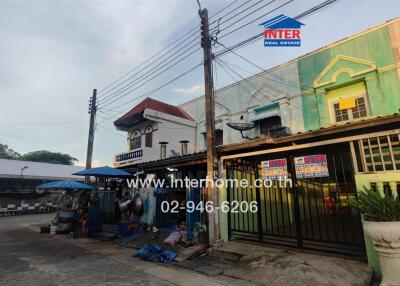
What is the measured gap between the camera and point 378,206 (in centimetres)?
428

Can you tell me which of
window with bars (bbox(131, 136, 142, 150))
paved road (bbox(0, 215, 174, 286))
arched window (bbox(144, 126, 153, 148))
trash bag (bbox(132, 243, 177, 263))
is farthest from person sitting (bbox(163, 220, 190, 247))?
window with bars (bbox(131, 136, 142, 150))

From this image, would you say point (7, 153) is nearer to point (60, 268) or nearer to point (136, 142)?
point (136, 142)

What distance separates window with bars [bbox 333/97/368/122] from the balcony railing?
11.4 metres

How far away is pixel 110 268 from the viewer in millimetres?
5984

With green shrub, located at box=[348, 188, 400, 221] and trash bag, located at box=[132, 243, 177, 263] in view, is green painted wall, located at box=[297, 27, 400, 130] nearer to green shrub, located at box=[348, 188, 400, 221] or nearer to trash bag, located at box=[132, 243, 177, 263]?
green shrub, located at box=[348, 188, 400, 221]

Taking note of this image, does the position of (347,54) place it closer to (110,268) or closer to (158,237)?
(158,237)

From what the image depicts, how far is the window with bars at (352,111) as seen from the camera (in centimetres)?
1064

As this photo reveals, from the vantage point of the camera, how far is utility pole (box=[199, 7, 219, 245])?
7715 millimetres

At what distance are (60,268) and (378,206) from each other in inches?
280

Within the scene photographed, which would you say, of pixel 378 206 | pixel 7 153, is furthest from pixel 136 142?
pixel 7 153

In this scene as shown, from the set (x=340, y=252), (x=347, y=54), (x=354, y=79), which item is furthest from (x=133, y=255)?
(x=347, y=54)

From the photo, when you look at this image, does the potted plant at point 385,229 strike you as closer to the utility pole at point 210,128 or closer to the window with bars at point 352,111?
the utility pole at point 210,128

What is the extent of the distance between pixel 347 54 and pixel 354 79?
4.27 feet

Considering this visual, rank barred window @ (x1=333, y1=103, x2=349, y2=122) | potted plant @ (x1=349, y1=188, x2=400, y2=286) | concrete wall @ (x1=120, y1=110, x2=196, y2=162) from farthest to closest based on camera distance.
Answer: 1. concrete wall @ (x1=120, y1=110, x2=196, y2=162)
2. barred window @ (x1=333, y1=103, x2=349, y2=122)
3. potted plant @ (x1=349, y1=188, x2=400, y2=286)
